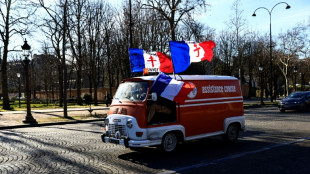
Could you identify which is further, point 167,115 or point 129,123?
point 167,115

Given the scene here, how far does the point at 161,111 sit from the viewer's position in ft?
27.0

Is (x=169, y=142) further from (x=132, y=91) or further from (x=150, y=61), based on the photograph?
(x=150, y=61)

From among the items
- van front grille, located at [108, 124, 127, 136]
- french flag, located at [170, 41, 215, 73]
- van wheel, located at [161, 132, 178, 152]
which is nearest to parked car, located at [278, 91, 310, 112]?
french flag, located at [170, 41, 215, 73]

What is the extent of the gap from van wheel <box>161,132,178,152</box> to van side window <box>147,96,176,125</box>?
431mm

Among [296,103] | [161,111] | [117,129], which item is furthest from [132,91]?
[296,103]

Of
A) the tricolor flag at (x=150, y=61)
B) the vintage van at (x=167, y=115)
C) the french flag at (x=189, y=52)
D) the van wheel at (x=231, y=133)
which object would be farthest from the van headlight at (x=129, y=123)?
the van wheel at (x=231, y=133)

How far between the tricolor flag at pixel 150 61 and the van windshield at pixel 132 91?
1.95 meters

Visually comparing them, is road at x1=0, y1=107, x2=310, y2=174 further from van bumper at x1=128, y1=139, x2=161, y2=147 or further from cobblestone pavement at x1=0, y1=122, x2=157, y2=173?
van bumper at x1=128, y1=139, x2=161, y2=147

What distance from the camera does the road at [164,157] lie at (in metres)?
6.81

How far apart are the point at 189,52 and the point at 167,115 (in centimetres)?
228

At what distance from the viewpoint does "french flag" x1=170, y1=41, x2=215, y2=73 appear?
926 centimetres

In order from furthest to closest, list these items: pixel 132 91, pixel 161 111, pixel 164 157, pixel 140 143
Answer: pixel 132 91
pixel 161 111
pixel 164 157
pixel 140 143

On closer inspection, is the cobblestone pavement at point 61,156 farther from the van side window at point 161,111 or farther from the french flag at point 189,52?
the french flag at point 189,52

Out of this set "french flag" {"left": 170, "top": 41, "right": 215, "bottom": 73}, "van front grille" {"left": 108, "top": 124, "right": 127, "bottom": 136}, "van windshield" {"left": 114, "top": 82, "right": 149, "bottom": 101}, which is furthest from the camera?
"french flag" {"left": 170, "top": 41, "right": 215, "bottom": 73}
